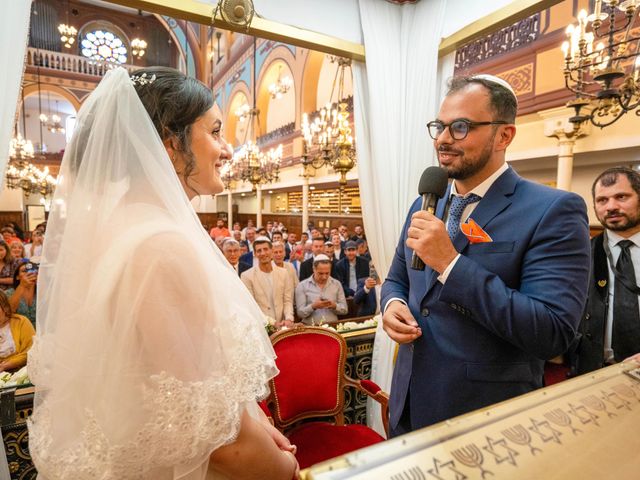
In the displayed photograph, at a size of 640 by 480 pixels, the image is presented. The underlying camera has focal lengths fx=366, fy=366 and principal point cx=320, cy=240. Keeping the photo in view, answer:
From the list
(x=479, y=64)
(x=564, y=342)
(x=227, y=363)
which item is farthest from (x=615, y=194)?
(x=479, y=64)

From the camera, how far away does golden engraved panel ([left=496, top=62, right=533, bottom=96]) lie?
6.37 m

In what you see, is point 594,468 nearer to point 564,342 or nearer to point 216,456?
point 564,342

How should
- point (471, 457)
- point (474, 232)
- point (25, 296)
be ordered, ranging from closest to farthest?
point (471, 457) < point (474, 232) < point (25, 296)

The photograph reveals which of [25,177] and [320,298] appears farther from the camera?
[25,177]

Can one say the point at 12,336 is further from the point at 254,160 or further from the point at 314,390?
the point at 254,160

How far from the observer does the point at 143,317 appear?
33.6 inches

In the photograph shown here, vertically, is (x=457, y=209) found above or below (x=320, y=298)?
above

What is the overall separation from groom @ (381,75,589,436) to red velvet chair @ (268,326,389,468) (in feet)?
2.24

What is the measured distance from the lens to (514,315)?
1.09 metres

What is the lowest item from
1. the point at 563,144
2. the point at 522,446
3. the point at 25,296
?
the point at 25,296

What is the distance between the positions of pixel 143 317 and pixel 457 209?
Result: 115cm

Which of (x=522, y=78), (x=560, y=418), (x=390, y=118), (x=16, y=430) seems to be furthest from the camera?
(x=522, y=78)

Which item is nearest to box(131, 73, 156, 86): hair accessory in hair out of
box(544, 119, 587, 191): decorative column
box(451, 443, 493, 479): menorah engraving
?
box(451, 443, 493, 479): menorah engraving

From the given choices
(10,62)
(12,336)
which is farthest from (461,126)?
(12,336)
